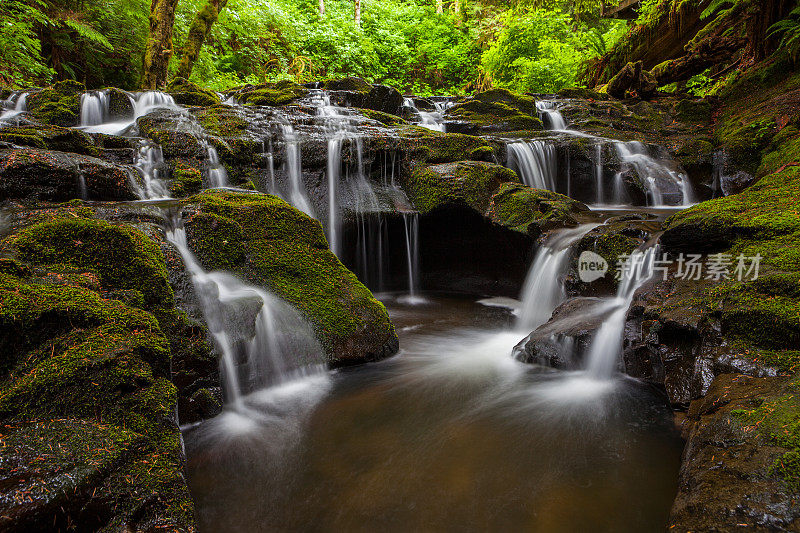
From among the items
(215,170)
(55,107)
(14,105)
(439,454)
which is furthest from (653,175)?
(14,105)

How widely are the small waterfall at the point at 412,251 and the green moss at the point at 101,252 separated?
4.53m

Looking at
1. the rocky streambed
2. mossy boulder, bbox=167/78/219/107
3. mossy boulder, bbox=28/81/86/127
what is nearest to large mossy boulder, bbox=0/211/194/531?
the rocky streambed

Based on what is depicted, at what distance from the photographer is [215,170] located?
6.52 m

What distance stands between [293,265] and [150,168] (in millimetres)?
3232

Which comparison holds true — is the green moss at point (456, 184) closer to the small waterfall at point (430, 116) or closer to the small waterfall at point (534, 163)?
the small waterfall at point (534, 163)

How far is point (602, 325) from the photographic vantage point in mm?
4008

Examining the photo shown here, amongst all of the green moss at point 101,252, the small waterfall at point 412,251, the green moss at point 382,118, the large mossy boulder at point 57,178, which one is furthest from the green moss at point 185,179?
A: the green moss at point 382,118

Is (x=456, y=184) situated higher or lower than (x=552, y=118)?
lower

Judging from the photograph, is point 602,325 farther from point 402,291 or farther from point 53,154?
point 53,154

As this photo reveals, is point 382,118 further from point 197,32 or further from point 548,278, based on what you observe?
point 197,32

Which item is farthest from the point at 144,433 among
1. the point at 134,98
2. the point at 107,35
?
the point at 107,35

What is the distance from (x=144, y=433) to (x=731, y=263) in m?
4.29

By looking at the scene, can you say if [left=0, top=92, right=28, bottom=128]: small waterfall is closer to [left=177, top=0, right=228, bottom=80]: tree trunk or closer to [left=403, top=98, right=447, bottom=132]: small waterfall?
[left=177, top=0, right=228, bottom=80]: tree trunk

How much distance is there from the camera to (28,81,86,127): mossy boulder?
8195 mm
